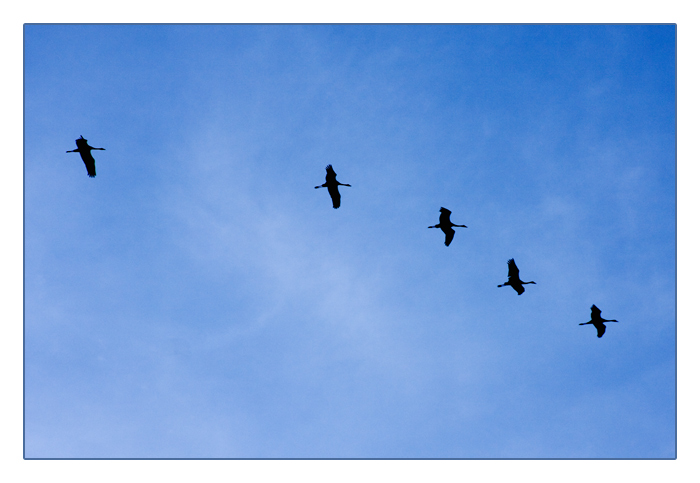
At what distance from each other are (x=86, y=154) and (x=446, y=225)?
49.0ft

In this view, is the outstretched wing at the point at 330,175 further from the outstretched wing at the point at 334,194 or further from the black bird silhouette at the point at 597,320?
the black bird silhouette at the point at 597,320

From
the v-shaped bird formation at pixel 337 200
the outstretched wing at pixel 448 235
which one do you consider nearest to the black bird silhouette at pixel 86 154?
the v-shaped bird formation at pixel 337 200

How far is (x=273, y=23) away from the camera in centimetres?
2175

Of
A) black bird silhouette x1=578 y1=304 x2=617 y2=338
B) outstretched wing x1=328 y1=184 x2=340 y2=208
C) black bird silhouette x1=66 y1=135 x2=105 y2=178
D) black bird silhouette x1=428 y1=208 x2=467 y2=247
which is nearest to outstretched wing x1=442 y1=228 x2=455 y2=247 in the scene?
black bird silhouette x1=428 y1=208 x2=467 y2=247

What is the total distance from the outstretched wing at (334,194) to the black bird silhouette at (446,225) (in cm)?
420

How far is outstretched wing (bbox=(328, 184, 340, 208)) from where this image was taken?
27.8 m

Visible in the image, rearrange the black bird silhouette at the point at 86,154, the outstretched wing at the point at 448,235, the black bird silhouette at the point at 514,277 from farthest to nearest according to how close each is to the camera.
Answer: the outstretched wing at the point at 448,235 → the black bird silhouette at the point at 514,277 → the black bird silhouette at the point at 86,154

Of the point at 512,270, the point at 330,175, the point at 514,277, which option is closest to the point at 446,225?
the point at 512,270

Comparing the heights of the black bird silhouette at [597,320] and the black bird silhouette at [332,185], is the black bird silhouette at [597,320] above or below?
below

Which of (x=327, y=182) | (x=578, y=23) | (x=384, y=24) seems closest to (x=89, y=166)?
(x=327, y=182)

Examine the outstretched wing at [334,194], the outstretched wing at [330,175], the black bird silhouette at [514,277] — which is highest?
the outstretched wing at [330,175]

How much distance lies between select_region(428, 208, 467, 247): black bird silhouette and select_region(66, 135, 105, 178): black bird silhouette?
1422 centimetres

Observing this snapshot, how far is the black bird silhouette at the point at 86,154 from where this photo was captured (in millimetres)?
26909
